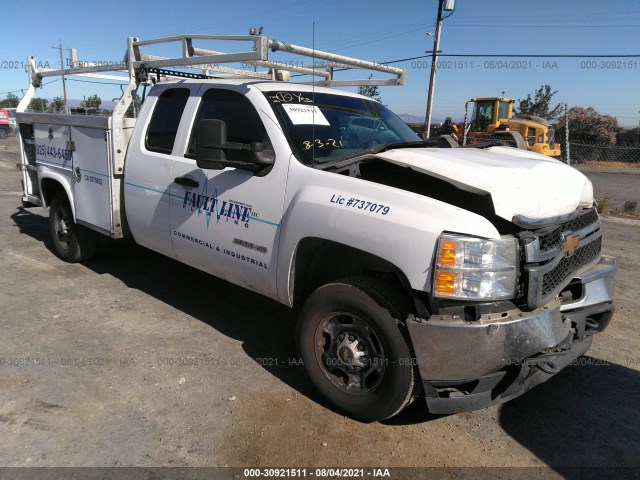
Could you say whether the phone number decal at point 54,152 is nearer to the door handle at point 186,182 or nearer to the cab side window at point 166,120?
the cab side window at point 166,120

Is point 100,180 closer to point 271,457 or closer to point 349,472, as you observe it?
point 271,457

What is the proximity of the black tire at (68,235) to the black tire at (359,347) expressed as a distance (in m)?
3.72

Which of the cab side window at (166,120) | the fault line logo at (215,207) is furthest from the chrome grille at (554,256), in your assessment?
the cab side window at (166,120)

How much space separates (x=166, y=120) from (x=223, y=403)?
100 inches

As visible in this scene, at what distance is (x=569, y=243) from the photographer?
296cm

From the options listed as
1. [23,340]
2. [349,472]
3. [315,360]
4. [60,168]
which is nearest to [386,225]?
[315,360]

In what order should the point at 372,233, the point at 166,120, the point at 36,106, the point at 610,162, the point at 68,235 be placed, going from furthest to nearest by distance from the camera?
1. the point at 610,162
2. the point at 36,106
3. the point at 68,235
4. the point at 166,120
5. the point at 372,233

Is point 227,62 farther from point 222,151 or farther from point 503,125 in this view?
point 503,125

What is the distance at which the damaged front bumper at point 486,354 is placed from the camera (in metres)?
2.54

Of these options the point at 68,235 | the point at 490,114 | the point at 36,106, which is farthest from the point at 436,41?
the point at 68,235

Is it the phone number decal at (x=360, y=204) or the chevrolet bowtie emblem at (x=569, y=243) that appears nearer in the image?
the phone number decal at (x=360, y=204)

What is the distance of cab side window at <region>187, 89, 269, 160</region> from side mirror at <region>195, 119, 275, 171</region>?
0.03 meters

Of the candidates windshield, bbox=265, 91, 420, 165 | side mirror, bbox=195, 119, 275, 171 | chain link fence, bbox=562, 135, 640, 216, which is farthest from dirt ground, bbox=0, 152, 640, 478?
chain link fence, bbox=562, 135, 640, 216

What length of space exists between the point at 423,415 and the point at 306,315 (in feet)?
3.36
